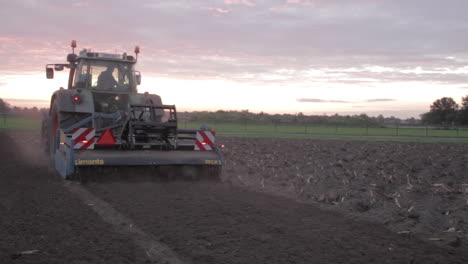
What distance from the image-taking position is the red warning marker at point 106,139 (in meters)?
9.30

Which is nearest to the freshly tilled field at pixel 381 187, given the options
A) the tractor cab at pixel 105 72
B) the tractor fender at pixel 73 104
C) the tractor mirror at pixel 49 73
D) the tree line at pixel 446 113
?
the tractor cab at pixel 105 72

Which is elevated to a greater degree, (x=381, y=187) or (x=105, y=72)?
(x=105, y=72)

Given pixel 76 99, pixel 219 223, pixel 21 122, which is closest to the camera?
pixel 219 223

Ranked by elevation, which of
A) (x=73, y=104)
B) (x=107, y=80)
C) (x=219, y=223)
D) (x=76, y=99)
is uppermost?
(x=107, y=80)

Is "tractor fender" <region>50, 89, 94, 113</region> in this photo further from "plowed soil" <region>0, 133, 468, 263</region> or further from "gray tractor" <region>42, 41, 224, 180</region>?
"plowed soil" <region>0, 133, 468, 263</region>

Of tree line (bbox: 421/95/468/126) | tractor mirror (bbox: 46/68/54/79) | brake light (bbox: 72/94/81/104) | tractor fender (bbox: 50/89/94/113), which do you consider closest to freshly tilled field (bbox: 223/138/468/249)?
tractor fender (bbox: 50/89/94/113)

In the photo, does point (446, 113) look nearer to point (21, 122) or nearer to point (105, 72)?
point (21, 122)

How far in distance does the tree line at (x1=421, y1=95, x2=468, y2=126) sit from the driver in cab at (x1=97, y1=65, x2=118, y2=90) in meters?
72.9

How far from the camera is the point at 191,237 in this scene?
5406 mm

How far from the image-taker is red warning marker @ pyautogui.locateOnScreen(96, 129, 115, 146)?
9.30 m

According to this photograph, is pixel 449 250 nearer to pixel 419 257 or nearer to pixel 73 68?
pixel 419 257

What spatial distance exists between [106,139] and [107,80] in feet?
9.48

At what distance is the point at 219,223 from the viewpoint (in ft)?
20.1

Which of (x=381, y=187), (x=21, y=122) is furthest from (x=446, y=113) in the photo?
(x=381, y=187)
